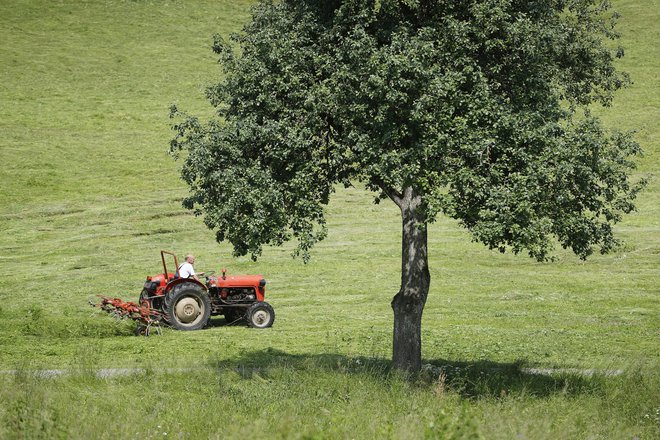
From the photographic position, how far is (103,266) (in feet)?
120

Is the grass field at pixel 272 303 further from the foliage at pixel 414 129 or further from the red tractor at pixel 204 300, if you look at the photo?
the foliage at pixel 414 129

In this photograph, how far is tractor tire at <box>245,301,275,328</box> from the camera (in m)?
25.3

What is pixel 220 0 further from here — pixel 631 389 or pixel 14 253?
pixel 631 389

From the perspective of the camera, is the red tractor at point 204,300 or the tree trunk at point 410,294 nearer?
the tree trunk at point 410,294

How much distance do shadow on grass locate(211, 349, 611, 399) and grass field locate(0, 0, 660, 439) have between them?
0.26 ft

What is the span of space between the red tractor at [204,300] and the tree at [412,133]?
26.3 feet

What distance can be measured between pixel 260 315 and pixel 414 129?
37.6 ft

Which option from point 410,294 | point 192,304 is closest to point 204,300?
point 192,304

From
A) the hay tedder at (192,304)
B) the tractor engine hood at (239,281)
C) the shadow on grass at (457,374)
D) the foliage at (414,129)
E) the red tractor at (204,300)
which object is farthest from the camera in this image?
the tractor engine hood at (239,281)

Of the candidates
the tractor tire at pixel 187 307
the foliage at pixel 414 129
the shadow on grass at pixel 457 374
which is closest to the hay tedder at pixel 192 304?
the tractor tire at pixel 187 307

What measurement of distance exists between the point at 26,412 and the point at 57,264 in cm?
2738

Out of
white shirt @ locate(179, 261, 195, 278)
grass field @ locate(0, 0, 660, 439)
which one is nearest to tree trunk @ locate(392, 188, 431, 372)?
grass field @ locate(0, 0, 660, 439)

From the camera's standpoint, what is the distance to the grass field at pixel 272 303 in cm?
1277

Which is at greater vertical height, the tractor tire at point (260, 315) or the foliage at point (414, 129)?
the foliage at point (414, 129)
